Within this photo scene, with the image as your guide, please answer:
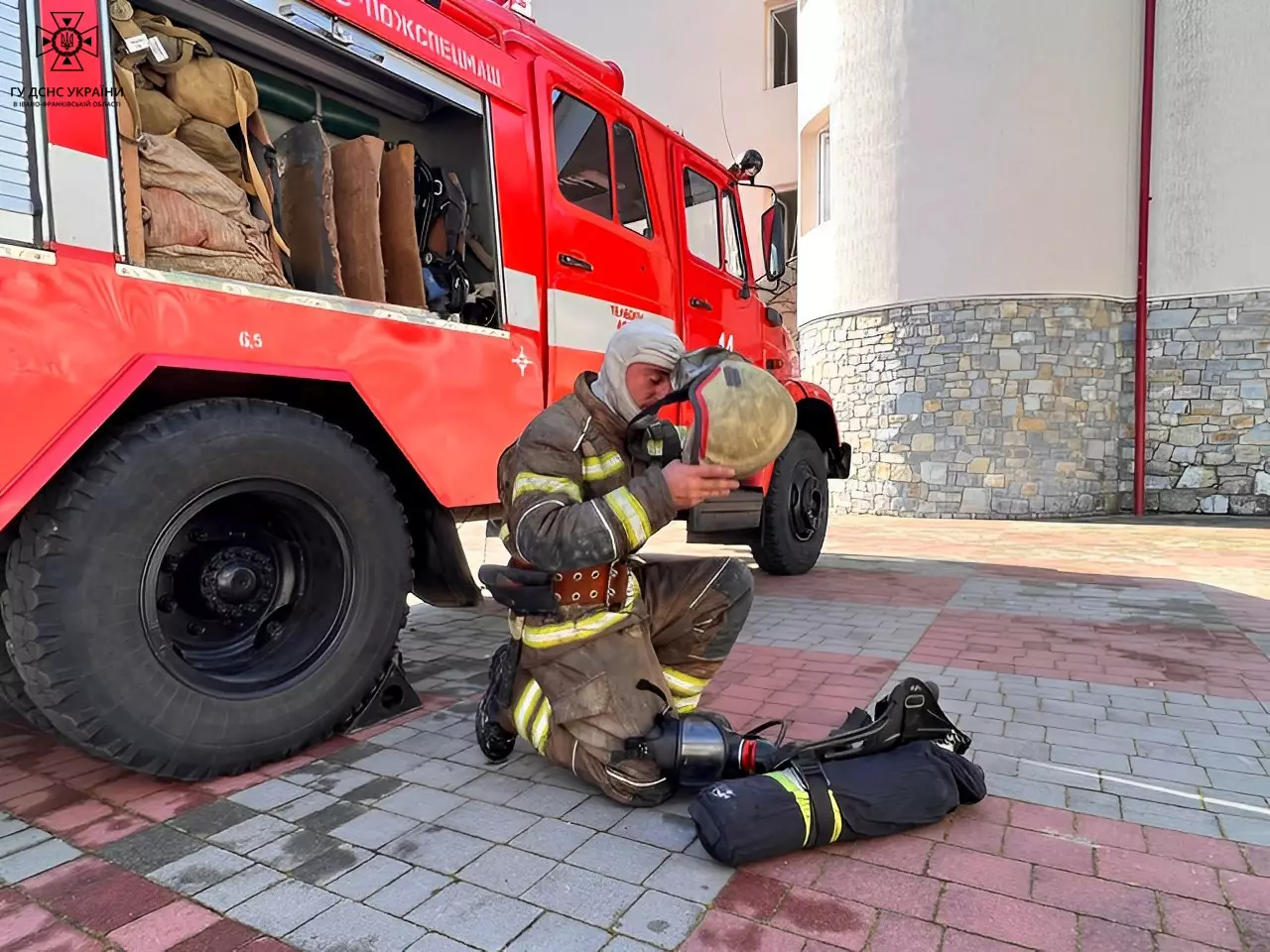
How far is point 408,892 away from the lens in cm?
189

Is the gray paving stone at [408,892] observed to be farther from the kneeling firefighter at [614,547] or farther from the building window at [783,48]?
the building window at [783,48]

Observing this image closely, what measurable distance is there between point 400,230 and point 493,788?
2182 millimetres

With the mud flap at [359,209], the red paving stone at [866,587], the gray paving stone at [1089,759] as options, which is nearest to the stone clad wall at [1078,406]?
the red paving stone at [866,587]

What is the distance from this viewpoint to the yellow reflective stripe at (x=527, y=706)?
252 centimetres

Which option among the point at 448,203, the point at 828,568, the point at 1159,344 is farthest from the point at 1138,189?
the point at 448,203

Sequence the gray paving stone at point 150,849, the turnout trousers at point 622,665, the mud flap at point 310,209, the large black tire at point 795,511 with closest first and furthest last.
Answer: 1. the gray paving stone at point 150,849
2. the turnout trousers at point 622,665
3. the mud flap at point 310,209
4. the large black tire at point 795,511

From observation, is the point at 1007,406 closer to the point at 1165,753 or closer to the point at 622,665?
the point at 1165,753

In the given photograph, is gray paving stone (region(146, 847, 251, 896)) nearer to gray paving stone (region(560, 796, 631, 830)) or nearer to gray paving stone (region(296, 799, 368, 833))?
gray paving stone (region(296, 799, 368, 833))

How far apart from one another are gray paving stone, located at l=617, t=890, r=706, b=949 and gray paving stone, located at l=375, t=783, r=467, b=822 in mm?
737

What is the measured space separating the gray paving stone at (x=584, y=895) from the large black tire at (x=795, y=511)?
4186mm

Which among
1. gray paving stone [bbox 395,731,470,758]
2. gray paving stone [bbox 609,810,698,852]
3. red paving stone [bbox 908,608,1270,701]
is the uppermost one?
gray paving stone [bbox 609,810,698,852]

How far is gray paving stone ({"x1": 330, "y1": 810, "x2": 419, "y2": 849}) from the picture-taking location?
2137 millimetres

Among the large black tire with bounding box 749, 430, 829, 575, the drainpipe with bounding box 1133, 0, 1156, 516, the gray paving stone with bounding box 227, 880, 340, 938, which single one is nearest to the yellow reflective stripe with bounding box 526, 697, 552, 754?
the gray paving stone with bounding box 227, 880, 340, 938

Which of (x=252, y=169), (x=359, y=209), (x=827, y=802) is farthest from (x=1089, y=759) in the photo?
(x=252, y=169)
